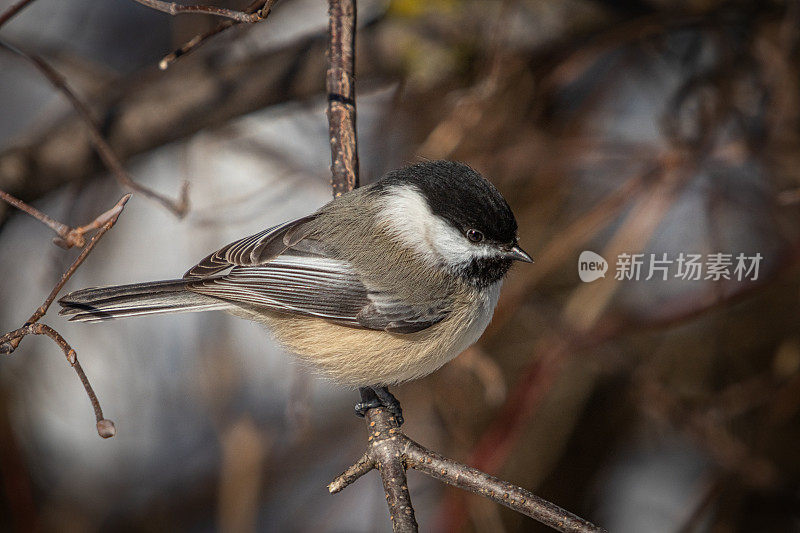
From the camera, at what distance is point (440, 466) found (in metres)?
1.44

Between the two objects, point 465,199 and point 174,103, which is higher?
point 174,103

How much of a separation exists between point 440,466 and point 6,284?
2.14 m

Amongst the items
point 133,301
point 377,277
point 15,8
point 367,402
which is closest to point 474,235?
point 377,277

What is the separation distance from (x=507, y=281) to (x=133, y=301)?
1482mm

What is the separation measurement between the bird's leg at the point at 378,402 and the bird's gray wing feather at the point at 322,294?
0.21 meters

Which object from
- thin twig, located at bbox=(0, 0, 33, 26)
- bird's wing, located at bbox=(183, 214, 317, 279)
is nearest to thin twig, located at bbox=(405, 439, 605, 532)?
bird's wing, located at bbox=(183, 214, 317, 279)

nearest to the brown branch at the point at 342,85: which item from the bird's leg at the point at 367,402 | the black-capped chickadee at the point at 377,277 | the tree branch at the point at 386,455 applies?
the tree branch at the point at 386,455

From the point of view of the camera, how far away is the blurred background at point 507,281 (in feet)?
8.77

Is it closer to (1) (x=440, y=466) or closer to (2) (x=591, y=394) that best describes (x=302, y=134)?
(2) (x=591, y=394)

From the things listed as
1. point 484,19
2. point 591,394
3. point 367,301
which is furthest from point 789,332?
point 367,301

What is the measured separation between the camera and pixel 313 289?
5.76ft

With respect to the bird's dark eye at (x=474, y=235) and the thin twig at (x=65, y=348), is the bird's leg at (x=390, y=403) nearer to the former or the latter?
the bird's dark eye at (x=474, y=235)

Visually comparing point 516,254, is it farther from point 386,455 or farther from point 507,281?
point 507,281

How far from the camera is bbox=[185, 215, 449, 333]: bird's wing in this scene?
1.74 m
